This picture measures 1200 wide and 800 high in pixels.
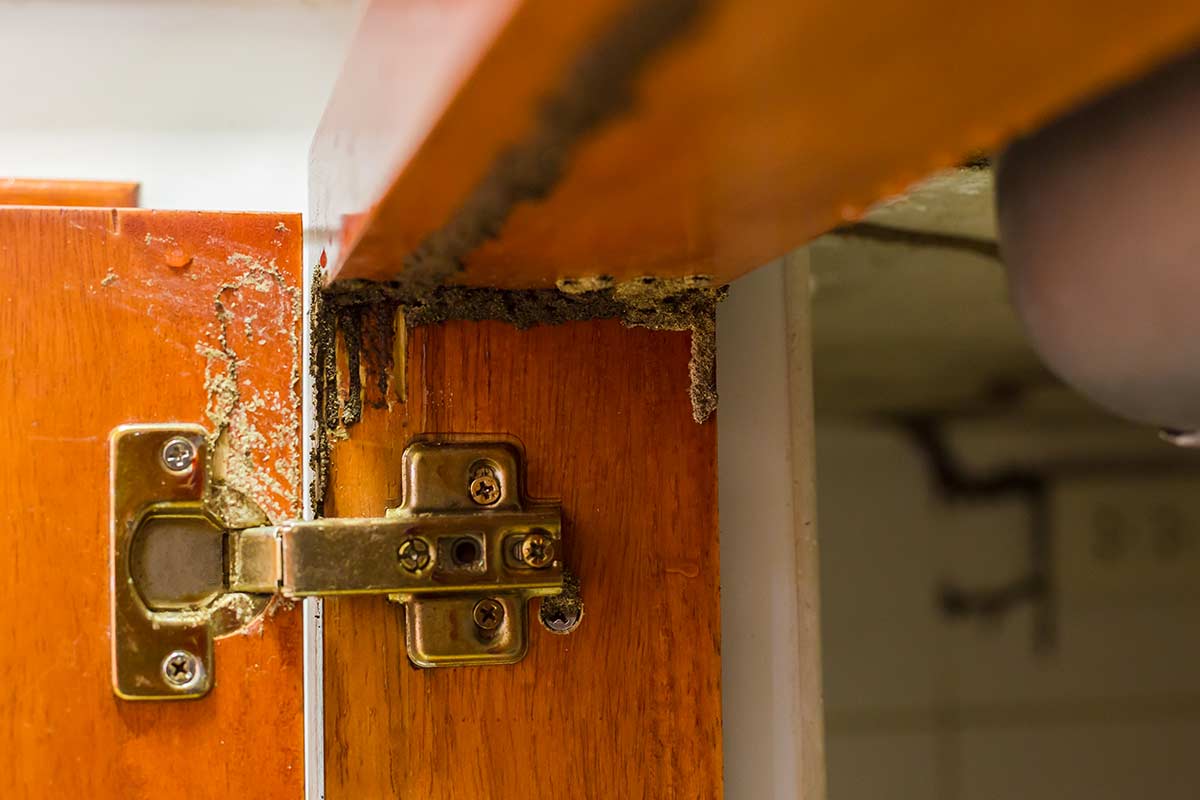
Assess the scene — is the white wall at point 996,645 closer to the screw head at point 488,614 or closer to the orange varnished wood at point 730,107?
the screw head at point 488,614

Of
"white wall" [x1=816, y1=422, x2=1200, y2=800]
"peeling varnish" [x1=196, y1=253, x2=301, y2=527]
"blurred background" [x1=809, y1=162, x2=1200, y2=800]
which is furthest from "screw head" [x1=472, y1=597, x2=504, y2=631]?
"white wall" [x1=816, y1=422, x2=1200, y2=800]

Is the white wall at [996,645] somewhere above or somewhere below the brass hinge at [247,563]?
below

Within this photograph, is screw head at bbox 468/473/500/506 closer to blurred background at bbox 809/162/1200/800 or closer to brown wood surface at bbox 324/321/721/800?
brown wood surface at bbox 324/321/721/800

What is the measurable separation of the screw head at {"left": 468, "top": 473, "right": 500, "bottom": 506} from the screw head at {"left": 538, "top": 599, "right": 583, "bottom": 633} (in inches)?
2.4

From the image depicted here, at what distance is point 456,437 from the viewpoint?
538mm

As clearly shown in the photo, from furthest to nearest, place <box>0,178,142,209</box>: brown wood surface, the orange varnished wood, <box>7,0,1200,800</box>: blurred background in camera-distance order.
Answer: <box>7,0,1200,800</box>: blurred background, <box>0,178,142,209</box>: brown wood surface, the orange varnished wood

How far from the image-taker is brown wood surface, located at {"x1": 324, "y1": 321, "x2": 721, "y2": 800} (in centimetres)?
52

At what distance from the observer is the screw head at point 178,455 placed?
0.52 metres

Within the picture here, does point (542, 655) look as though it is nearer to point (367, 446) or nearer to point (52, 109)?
point (367, 446)

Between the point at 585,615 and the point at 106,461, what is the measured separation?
0.84ft

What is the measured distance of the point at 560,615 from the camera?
546 mm

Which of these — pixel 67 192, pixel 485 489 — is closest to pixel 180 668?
pixel 485 489

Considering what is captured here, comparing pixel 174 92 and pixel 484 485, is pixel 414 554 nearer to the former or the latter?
pixel 484 485

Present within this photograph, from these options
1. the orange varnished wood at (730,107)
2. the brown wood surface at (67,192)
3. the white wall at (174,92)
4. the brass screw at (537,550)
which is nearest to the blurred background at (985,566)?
the white wall at (174,92)
